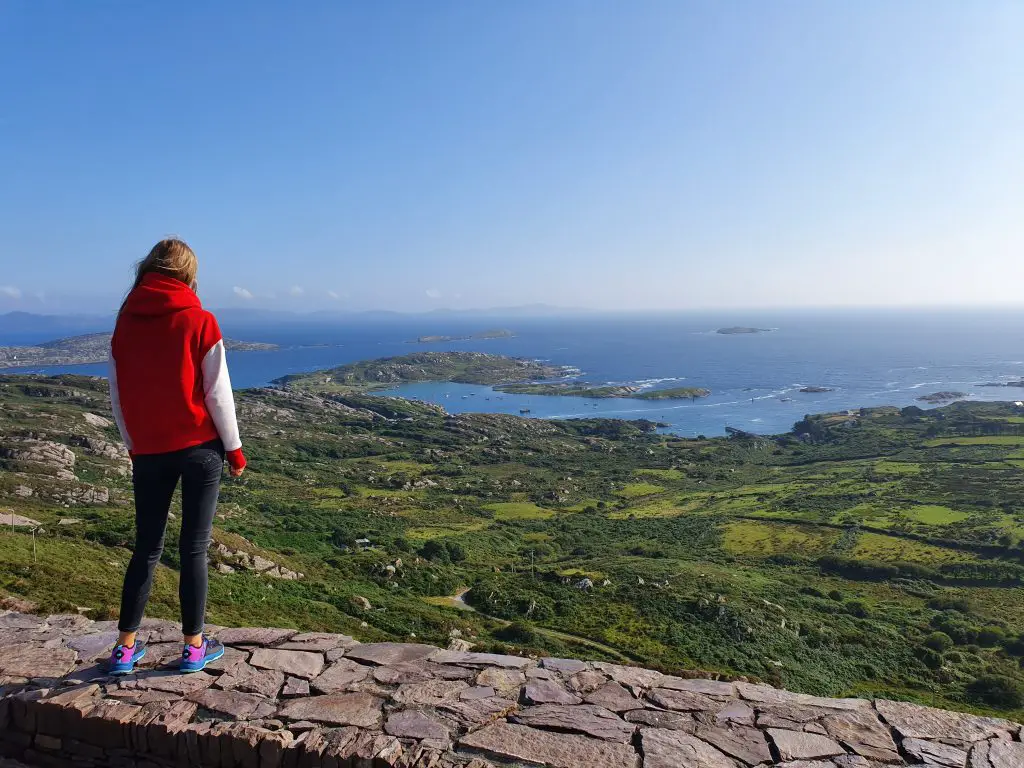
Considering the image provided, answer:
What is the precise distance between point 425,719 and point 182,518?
2.13 metres

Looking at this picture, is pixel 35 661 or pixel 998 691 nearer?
pixel 35 661

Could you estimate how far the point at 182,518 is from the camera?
12.8ft

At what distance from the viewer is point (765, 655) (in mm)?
20812

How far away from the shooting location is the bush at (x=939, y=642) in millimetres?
24203

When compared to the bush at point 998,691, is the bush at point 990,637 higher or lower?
lower

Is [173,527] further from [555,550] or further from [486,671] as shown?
[555,550]

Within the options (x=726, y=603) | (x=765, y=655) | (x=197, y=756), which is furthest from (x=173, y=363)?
(x=726, y=603)

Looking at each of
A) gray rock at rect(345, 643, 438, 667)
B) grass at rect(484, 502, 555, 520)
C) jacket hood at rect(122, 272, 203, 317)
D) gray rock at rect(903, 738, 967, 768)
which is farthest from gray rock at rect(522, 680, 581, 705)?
grass at rect(484, 502, 555, 520)

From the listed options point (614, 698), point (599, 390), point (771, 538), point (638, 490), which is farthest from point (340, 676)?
point (599, 390)

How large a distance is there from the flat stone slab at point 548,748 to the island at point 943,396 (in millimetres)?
144840

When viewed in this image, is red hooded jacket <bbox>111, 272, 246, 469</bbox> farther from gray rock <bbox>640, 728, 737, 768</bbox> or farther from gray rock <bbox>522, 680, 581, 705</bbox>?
gray rock <bbox>640, 728, 737, 768</bbox>

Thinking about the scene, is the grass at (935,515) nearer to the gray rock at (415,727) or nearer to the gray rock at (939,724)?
the gray rock at (939,724)

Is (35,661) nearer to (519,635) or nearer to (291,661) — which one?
(291,661)

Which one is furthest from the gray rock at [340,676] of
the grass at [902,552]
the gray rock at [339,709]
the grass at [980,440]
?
the grass at [980,440]
